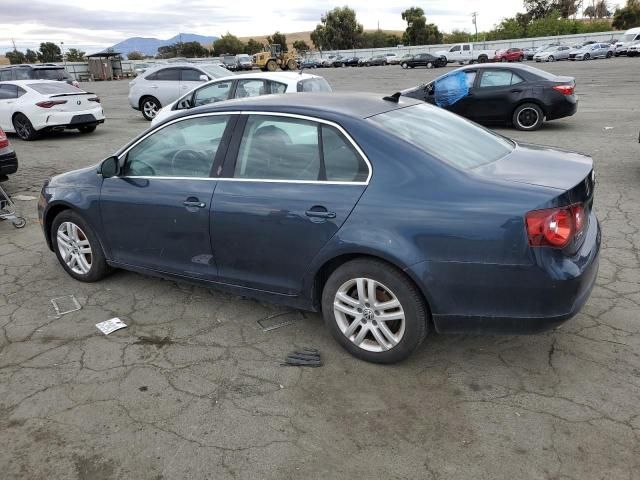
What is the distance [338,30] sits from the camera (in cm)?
9488

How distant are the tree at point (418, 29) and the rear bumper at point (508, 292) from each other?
92505 mm

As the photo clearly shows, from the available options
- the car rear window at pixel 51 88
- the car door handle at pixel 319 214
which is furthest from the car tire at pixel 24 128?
the car door handle at pixel 319 214

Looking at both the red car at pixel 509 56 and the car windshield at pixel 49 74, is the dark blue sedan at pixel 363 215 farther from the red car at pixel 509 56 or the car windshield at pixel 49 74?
the red car at pixel 509 56

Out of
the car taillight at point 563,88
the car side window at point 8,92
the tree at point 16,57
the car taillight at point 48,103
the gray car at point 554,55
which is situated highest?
the tree at point 16,57

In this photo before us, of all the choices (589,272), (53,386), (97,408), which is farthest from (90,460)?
(589,272)

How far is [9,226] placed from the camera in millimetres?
6504

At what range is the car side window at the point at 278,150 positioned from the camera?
3363 millimetres

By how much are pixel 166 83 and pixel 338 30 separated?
86.7 metres

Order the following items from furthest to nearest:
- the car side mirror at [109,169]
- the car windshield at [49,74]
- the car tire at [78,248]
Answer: the car windshield at [49,74] < the car tire at [78,248] < the car side mirror at [109,169]

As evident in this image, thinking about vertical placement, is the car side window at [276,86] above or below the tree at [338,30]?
below

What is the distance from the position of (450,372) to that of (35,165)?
9460 mm

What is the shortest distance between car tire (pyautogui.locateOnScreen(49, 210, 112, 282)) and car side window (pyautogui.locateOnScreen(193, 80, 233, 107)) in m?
6.41

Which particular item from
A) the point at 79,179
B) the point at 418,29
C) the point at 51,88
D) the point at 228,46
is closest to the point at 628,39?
the point at 418,29

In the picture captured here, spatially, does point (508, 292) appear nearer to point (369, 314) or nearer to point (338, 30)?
point (369, 314)
